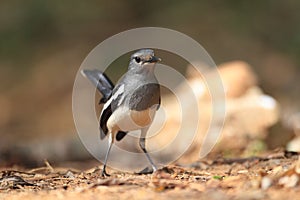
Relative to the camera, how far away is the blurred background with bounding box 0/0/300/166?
11844 mm

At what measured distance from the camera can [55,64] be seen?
1330cm

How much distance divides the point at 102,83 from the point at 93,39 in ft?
26.8

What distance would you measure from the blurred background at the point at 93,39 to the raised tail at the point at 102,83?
15.2ft

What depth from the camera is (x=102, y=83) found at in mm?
5926

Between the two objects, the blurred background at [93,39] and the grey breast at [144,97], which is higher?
the blurred background at [93,39]

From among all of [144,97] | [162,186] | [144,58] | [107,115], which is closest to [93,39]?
[107,115]

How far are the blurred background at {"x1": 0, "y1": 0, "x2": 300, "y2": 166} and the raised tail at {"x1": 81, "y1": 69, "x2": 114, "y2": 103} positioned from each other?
15.2 feet

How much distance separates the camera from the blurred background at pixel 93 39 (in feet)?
38.9

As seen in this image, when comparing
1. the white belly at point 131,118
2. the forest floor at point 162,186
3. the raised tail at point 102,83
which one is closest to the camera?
the forest floor at point 162,186

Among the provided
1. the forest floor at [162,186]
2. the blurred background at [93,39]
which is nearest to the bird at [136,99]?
the forest floor at [162,186]

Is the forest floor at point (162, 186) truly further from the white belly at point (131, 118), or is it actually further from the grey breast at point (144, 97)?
the grey breast at point (144, 97)

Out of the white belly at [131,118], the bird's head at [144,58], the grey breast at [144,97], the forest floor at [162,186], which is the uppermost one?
the bird's head at [144,58]

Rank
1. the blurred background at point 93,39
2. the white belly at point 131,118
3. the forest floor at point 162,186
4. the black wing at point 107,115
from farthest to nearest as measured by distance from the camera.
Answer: the blurred background at point 93,39, the black wing at point 107,115, the white belly at point 131,118, the forest floor at point 162,186

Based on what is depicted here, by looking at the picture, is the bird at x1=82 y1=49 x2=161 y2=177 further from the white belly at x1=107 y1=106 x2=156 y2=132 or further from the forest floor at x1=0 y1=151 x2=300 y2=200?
the forest floor at x1=0 y1=151 x2=300 y2=200
